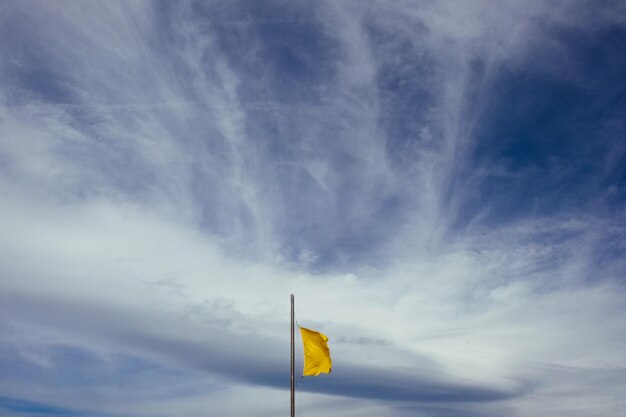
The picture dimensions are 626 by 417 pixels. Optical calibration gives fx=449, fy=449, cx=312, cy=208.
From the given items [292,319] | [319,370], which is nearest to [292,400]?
[319,370]

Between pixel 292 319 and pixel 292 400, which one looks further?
pixel 292 319

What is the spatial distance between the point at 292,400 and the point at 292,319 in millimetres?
6178

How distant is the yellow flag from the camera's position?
36875 millimetres

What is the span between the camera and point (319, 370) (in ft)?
121

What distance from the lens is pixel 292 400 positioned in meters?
34.9

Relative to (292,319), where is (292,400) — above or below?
below

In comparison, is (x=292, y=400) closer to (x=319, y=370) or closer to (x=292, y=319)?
(x=319, y=370)

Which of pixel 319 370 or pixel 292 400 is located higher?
pixel 319 370

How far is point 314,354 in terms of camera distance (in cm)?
3700

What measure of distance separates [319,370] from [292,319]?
4.69m

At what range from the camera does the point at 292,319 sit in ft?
122

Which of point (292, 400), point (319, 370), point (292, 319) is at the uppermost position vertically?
point (292, 319)

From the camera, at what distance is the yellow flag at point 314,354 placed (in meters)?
36.9
